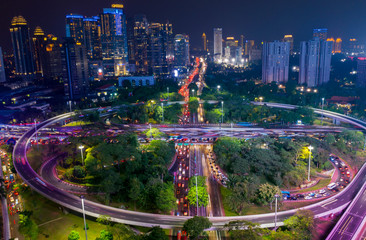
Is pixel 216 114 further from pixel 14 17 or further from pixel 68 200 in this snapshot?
pixel 14 17

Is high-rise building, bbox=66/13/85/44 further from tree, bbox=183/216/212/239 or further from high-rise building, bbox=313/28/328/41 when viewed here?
tree, bbox=183/216/212/239

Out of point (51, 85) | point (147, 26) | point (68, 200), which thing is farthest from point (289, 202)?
point (147, 26)

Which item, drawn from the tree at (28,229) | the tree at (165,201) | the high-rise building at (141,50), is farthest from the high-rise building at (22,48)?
the tree at (165,201)

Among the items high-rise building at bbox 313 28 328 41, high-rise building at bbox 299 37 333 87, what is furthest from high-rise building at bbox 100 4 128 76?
high-rise building at bbox 313 28 328 41

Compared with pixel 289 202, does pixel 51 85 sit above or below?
above

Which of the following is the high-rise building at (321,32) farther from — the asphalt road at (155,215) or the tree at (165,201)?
the tree at (165,201)

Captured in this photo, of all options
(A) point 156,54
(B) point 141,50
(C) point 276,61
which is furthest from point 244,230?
(B) point 141,50

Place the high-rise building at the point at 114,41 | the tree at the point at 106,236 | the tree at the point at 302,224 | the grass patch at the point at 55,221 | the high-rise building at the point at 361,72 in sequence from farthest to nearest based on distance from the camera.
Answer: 1. the high-rise building at the point at 114,41
2. the high-rise building at the point at 361,72
3. the grass patch at the point at 55,221
4. the tree at the point at 302,224
5. the tree at the point at 106,236
